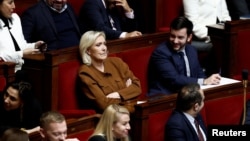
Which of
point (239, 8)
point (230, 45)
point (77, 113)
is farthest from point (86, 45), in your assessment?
point (239, 8)

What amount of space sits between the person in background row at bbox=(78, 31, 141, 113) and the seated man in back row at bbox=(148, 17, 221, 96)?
8 centimetres

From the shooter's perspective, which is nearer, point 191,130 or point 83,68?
point 191,130

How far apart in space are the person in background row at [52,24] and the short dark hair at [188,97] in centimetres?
56

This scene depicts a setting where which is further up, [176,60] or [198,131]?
[176,60]

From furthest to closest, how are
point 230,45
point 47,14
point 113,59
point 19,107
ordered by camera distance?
1. point 230,45
2. point 47,14
3. point 113,59
4. point 19,107

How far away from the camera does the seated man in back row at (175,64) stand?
7.12 ft

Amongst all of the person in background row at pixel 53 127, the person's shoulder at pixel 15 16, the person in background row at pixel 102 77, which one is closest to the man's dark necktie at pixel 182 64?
the person in background row at pixel 102 77

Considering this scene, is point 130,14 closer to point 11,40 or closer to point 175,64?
point 175,64

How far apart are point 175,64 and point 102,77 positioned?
23 cm

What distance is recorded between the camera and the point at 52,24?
2.28m

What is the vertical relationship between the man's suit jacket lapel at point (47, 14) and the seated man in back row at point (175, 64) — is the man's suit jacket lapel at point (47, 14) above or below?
above

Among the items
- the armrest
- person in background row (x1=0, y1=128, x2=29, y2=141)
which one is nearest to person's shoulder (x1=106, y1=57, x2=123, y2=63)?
the armrest

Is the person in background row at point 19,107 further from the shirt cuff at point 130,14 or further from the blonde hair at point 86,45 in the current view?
the shirt cuff at point 130,14

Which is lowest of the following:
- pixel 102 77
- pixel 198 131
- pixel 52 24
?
pixel 198 131
